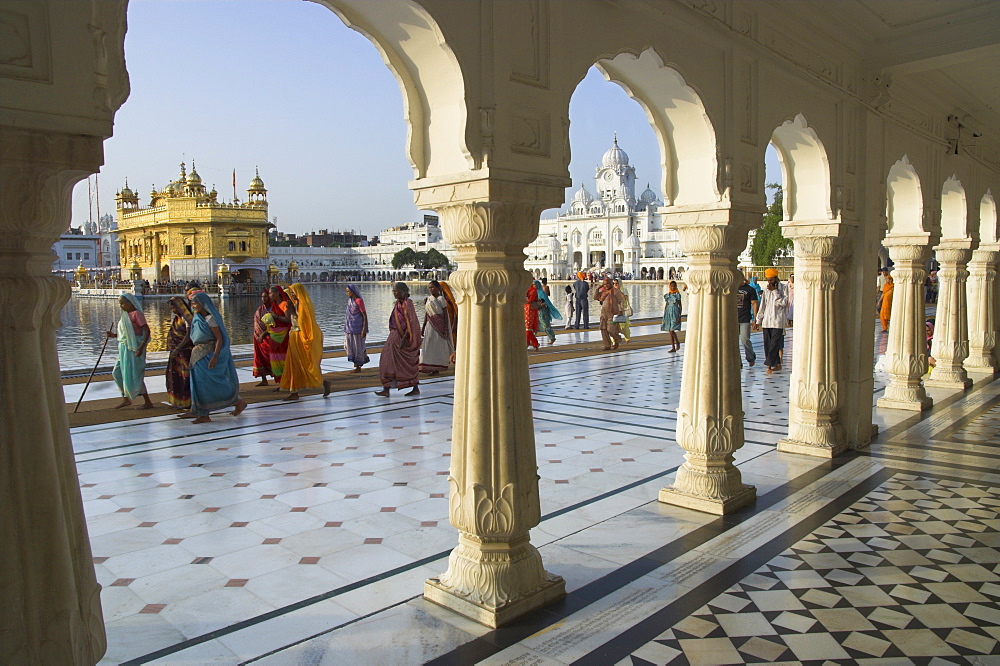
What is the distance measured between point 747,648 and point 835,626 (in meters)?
0.36

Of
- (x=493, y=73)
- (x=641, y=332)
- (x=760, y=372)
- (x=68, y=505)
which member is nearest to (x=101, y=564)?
(x=68, y=505)

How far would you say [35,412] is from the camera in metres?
1.46

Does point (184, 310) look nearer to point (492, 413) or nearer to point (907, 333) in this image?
point (492, 413)

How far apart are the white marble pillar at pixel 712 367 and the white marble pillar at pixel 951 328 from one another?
4567mm

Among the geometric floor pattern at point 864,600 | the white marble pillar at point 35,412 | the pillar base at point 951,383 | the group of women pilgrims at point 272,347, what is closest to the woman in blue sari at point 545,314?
the group of women pilgrims at point 272,347

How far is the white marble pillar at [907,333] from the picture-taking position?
233 inches

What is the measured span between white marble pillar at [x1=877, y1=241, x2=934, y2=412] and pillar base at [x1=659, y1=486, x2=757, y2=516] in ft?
10.3

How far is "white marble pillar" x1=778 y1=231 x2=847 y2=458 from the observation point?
4.42 meters

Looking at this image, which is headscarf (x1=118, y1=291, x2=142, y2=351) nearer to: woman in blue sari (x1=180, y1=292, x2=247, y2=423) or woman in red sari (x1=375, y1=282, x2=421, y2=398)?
woman in blue sari (x1=180, y1=292, x2=247, y2=423)

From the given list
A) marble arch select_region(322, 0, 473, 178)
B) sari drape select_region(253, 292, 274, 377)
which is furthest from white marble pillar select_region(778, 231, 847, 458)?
sari drape select_region(253, 292, 274, 377)

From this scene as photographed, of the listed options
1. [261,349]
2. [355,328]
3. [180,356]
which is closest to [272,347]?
[261,349]

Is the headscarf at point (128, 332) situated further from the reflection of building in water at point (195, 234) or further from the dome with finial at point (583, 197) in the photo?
the dome with finial at point (583, 197)

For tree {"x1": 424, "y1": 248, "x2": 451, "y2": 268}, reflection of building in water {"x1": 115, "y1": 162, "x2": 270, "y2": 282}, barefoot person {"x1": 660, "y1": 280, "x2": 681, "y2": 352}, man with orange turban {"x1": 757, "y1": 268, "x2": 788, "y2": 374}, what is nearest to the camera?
man with orange turban {"x1": 757, "y1": 268, "x2": 788, "y2": 374}

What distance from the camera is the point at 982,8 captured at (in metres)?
3.87
